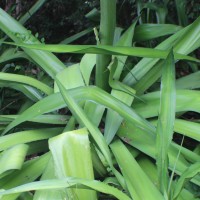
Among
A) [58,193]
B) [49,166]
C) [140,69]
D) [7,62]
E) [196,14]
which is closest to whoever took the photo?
[58,193]

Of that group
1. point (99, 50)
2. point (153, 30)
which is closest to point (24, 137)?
point (99, 50)

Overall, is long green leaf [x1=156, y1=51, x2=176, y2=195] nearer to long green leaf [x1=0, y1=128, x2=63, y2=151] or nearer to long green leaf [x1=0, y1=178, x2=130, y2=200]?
long green leaf [x1=0, y1=178, x2=130, y2=200]

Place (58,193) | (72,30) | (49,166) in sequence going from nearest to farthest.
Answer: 1. (58,193)
2. (49,166)
3. (72,30)

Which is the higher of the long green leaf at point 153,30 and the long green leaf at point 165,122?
the long green leaf at point 153,30

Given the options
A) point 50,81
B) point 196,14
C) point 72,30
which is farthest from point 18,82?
point 72,30

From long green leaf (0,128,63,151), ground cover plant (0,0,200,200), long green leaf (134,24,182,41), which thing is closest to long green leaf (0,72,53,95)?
ground cover plant (0,0,200,200)

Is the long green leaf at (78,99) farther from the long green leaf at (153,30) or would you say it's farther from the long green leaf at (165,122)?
the long green leaf at (153,30)

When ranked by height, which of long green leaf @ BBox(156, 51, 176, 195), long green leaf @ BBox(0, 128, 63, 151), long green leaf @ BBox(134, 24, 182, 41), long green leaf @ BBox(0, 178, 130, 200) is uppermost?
long green leaf @ BBox(134, 24, 182, 41)

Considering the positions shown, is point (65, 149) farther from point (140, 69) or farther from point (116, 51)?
point (140, 69)

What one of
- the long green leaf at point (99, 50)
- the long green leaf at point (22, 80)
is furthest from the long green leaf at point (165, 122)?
the long green leaf at point (22, 80)
